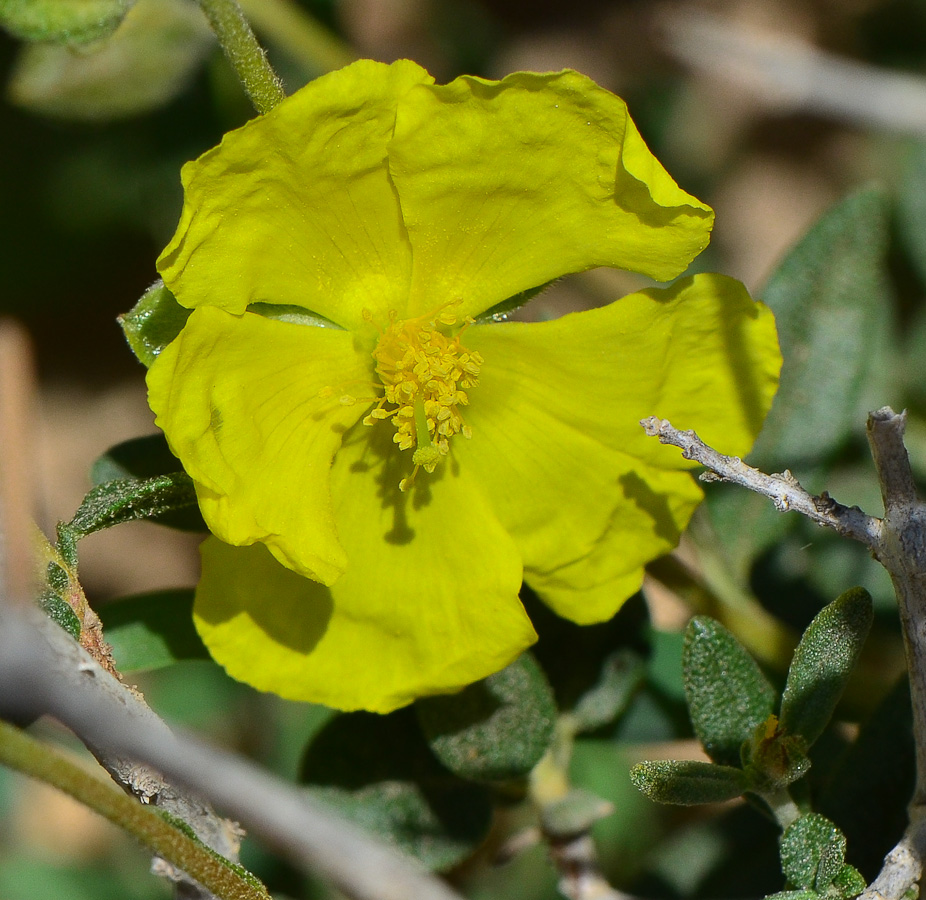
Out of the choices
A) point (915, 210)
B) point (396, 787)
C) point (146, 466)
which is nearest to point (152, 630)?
point (146, 466)

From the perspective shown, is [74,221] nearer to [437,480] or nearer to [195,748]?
[437,480]

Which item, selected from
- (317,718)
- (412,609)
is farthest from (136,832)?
(317,718)

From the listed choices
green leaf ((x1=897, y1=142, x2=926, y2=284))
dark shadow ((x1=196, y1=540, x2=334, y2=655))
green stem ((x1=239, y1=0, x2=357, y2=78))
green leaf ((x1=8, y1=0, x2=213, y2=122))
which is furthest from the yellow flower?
green leaf ((x1=897, y1=142, x2=926, y2=284))

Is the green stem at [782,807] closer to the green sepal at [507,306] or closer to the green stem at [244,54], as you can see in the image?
the green sepal at [507,306]

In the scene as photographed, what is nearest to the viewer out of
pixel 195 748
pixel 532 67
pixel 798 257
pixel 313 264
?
pixel 195 748

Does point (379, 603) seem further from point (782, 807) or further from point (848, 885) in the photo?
point (848, 885)

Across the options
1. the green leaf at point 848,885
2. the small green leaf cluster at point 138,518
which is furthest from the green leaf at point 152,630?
the green leaf at point 848,885
